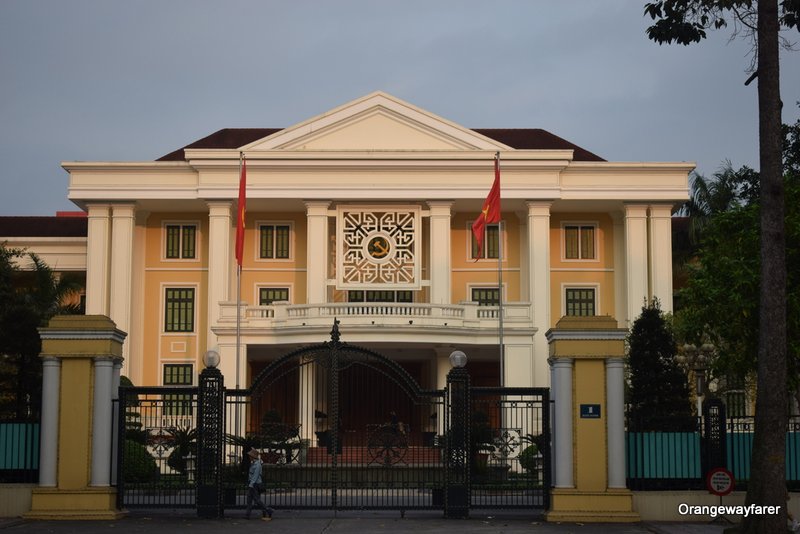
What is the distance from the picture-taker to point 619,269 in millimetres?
50156

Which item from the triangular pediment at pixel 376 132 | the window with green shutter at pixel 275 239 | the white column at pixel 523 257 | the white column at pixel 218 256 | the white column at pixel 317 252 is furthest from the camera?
the window with green shutter at pixel 275 239

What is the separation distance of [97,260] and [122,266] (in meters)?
0.98

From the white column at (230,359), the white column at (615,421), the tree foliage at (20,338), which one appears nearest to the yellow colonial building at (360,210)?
the white column at (230,359)

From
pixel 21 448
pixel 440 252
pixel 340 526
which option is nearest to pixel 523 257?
pixel 440 252

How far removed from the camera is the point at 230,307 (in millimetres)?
43656

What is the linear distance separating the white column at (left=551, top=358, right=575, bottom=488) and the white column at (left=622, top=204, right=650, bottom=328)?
26.3 meters

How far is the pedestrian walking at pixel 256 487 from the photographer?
2178 cm

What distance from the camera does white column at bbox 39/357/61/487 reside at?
70.4ft

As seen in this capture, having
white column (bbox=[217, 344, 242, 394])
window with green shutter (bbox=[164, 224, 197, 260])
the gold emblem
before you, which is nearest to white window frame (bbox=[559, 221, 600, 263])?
the gold emblem

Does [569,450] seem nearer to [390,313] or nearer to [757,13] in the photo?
[757,13]

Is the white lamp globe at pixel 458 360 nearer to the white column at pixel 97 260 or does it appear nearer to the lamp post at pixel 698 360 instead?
the lamp post at pixel 698 360

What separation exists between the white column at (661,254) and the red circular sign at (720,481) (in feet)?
85.6

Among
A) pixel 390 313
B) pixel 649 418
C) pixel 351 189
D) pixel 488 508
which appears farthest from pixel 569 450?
pixel 351 189

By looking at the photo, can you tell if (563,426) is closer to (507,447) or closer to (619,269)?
(507,447)
